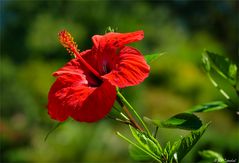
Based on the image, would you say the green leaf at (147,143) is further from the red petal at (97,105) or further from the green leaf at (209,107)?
the green leaf at (209,107)

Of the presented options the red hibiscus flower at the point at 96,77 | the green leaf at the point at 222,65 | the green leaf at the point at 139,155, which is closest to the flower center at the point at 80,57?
the red hibiscus flower at the point at 96,77

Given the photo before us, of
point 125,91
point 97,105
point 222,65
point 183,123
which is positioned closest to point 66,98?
point 97,105

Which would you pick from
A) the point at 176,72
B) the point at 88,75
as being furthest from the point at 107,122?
the point at 88,75

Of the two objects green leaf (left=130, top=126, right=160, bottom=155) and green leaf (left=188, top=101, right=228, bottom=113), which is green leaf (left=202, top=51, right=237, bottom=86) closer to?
green leaf (left=188, top=101, right=228, bottom=113)

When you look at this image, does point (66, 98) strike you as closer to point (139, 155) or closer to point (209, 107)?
point (139, 155)

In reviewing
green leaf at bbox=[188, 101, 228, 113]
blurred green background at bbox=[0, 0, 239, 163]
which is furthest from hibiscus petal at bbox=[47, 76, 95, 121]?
blurred green background at bbox=[0, 0, 239, 163]

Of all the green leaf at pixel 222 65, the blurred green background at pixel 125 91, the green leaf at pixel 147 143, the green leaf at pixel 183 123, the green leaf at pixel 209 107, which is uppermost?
the green leaf at pixel 222 65
